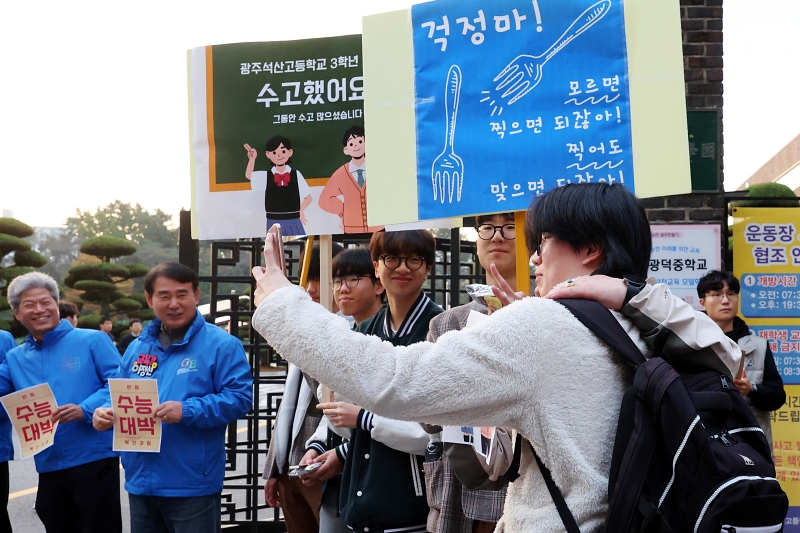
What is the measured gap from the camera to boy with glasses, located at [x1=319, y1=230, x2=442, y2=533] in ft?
10.7

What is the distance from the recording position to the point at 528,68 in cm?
294

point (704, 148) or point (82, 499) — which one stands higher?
point (704, 148)

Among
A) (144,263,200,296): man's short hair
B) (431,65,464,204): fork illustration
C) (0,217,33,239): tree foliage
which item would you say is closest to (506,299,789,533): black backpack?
(431,65,464,204): fork illustration

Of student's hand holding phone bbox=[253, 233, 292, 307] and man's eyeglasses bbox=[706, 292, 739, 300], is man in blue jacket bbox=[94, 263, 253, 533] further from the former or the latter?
man's eyeglasses bbox=[706, 292, 739, 300]

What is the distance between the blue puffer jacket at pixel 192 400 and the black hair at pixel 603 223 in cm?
287

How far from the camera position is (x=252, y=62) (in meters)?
3.73

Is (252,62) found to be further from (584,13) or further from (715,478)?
(715,478)

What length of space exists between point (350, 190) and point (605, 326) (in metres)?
2.12

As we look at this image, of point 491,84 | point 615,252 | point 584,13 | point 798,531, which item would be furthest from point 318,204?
point 798,531

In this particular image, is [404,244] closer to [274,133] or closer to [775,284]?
[274,133]

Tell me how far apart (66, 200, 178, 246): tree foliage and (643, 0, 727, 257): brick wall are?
49.1 meters

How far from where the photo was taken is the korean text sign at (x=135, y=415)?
4.21 metres

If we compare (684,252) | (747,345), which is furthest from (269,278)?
(747,345)

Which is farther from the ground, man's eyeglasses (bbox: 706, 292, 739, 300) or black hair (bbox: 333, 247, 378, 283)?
black hair (bbox: 333, 247, 378, 283)
